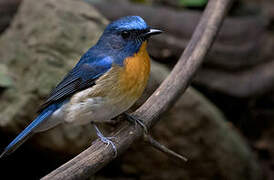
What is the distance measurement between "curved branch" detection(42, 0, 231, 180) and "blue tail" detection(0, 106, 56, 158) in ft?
1.84

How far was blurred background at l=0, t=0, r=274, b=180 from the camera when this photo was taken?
4.91 metres

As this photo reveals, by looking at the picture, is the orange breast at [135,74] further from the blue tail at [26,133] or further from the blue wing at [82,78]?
the blue tail at [26,133]

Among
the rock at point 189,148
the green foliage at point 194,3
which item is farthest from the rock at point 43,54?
the green foliage at point 194,3

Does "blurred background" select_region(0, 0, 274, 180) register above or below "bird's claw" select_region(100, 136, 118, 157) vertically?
below

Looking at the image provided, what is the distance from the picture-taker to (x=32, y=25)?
5406mm

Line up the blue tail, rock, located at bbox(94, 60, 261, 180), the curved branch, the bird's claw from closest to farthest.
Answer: the curved branch, the bird's claw, the blue tail, rock, located at bbox(94, 60, 261, 180)

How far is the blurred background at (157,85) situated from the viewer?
4.91 metres

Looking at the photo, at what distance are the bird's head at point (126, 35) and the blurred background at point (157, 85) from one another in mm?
846

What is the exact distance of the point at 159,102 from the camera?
3.45 m

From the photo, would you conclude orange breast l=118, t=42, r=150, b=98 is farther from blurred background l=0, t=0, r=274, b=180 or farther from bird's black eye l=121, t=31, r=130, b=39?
blurred background l=0, t=0, r=274, b=180

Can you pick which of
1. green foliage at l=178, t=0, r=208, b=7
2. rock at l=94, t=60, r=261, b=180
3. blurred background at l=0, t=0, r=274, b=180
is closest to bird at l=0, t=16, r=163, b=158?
blurred background at l=0, t=0, r=274, b=180

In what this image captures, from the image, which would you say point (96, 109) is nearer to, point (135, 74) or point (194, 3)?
point (135, 74)

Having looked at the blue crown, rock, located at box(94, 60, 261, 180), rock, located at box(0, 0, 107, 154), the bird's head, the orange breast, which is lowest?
rock, located at box(94, 60, 261, 180)

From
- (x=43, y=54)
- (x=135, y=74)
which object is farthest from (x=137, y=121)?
(x=43, y=54)
